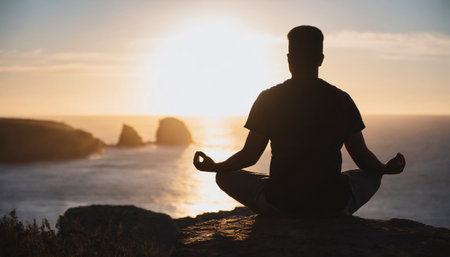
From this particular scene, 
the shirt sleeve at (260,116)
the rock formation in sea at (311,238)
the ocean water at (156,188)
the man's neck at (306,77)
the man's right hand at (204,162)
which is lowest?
the ocean water at (156,188)

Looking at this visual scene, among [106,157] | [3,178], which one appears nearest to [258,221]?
[3,178]

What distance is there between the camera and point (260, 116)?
3.95 metres

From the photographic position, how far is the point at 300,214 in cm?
409

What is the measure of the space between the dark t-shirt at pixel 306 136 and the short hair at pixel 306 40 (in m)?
0.32

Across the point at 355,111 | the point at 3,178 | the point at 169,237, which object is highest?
the point at 355,111

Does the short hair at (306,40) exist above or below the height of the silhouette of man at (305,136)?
above

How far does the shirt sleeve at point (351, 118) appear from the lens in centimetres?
393

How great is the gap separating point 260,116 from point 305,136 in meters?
0.50

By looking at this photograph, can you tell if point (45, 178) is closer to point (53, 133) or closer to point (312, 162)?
point (53, 133)

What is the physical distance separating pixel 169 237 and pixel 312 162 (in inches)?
282

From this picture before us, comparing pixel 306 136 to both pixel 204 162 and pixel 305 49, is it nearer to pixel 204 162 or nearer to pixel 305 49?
pixel 305 49

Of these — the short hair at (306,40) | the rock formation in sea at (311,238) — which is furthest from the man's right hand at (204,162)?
the short hair at (306,40)

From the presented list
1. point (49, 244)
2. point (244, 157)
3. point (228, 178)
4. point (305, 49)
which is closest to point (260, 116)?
point (244, 157)

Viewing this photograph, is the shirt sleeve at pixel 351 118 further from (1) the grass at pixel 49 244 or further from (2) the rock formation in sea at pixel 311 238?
(1) the grass at pixel 49 244
